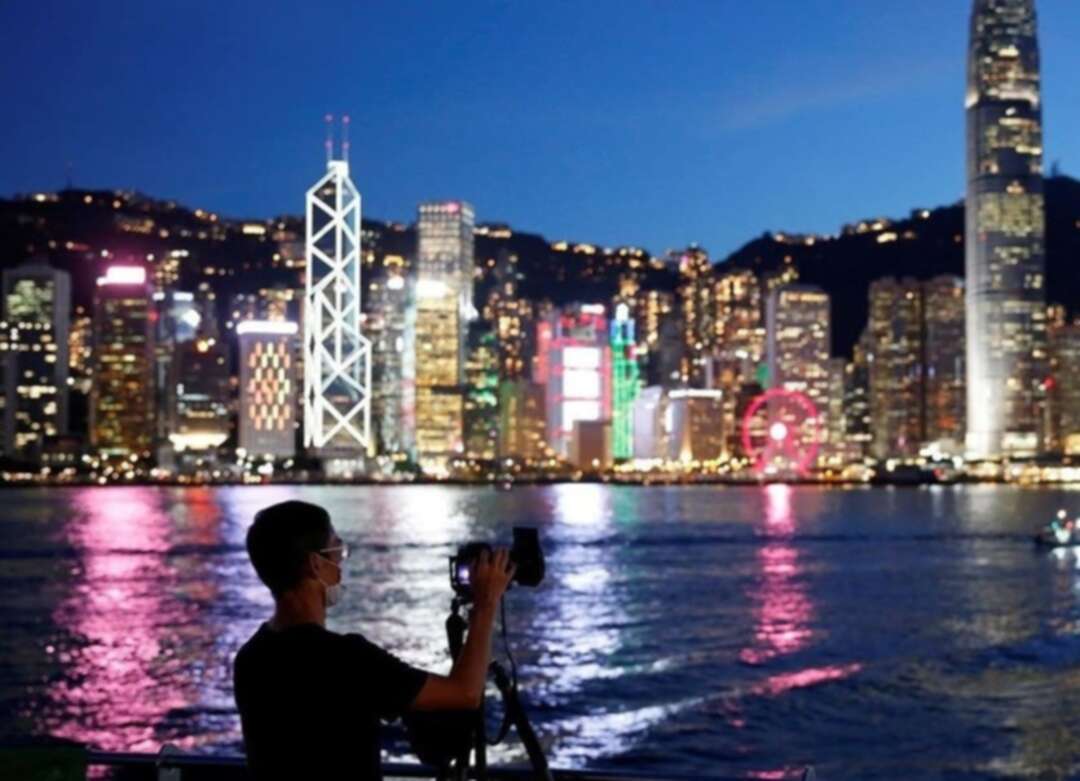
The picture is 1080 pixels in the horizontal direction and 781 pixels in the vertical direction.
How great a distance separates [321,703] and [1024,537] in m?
69.0

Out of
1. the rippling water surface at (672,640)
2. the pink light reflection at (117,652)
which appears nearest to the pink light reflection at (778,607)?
the rippling water surface at (672,640)

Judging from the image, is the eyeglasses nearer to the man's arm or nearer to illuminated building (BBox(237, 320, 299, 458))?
the man's arm

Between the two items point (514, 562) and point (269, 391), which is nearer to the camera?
point (514, 562)

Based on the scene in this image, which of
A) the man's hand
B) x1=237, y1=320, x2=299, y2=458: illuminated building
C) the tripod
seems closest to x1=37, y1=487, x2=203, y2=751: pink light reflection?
the tripod

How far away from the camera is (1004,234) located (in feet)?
572

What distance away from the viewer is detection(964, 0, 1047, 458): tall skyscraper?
542 ft

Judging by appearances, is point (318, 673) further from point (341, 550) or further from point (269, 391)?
point (269, 391)

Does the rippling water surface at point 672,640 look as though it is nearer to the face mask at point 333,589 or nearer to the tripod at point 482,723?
the tripod at point 482,723

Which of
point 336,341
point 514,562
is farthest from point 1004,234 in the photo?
point 514,562

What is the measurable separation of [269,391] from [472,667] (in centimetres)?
15882

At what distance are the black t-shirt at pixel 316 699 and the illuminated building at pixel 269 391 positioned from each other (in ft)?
513

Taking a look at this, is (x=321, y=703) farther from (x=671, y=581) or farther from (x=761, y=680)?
(x=671, y=581)

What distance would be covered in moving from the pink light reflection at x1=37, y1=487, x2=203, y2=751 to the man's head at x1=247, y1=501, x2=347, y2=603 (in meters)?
15.3

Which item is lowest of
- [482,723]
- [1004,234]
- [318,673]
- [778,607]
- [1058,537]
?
[778,607]
